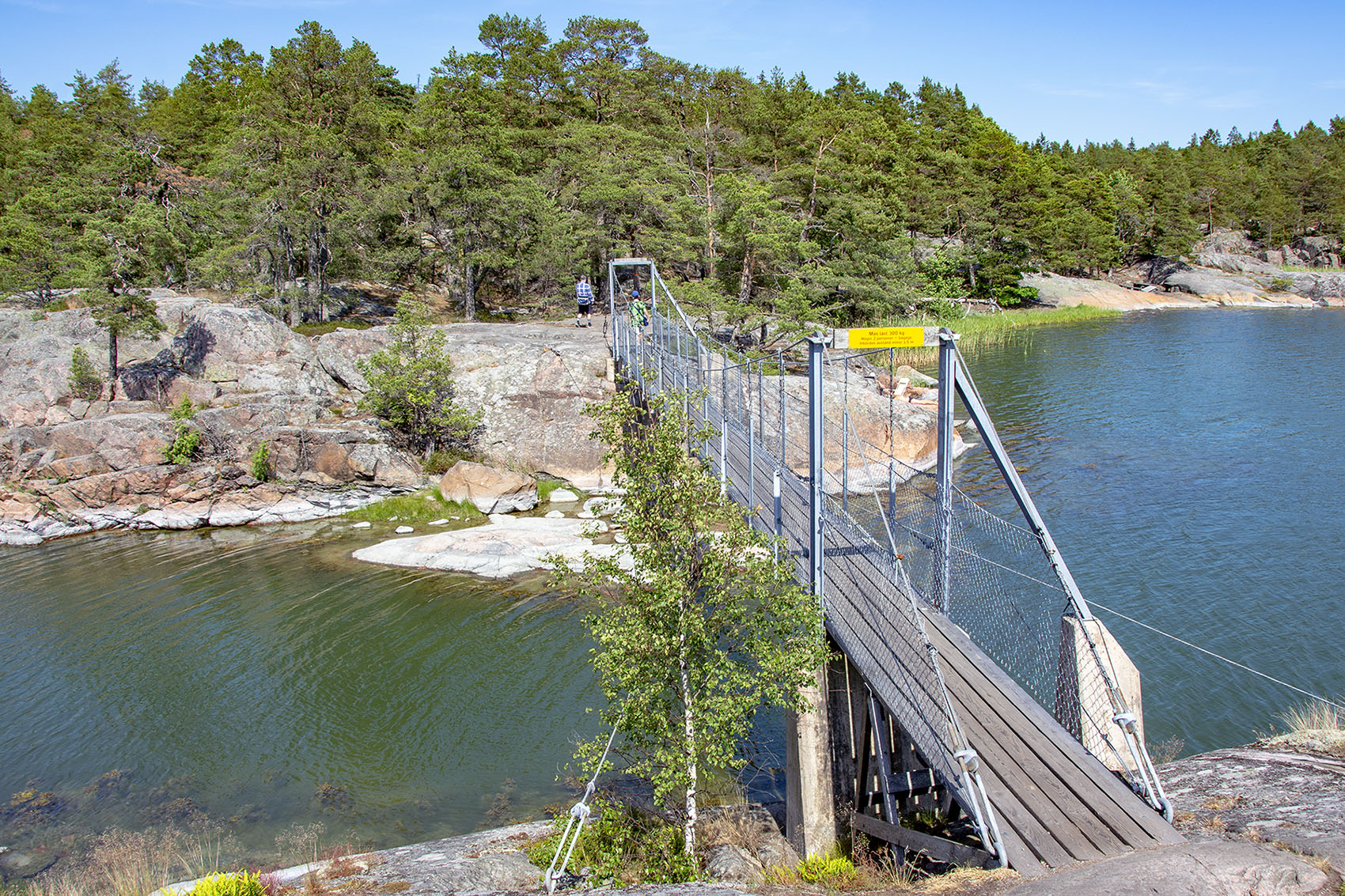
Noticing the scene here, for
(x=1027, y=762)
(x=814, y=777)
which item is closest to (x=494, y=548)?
(x=814, y=777)

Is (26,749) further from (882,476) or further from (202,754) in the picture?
(882,476)

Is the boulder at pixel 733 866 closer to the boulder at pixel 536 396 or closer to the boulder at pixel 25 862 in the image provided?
the boulder at pixel 25 862

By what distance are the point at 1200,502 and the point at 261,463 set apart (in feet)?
86.7

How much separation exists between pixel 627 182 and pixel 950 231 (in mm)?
35042

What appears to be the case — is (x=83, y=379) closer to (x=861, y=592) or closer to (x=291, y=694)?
(x=291, y=694)

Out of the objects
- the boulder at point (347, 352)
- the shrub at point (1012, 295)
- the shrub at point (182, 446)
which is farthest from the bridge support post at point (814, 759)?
the shrub at point (1012, 295)

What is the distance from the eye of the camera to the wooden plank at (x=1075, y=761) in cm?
618

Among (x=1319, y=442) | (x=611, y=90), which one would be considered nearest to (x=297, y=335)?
(x=611, y=90)

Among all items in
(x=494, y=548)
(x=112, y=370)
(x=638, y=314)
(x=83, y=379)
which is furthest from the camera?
(x=112, y=370)

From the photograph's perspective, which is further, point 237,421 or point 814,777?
point 237,421

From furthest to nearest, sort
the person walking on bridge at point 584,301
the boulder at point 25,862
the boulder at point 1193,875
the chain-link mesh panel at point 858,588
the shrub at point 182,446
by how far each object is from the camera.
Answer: the person walking on bridge at point 584,301 → the shrub at point 182,446 → the boulder at point 25,862 → the chain-link mesh panel at point 858,588 → the boulder at point 1193,875

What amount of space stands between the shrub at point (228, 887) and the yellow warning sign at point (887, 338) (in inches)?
316

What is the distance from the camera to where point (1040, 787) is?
6.72 meters

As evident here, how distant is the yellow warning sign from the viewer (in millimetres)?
7883
